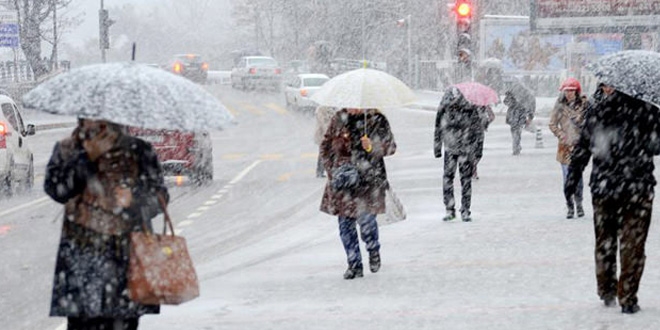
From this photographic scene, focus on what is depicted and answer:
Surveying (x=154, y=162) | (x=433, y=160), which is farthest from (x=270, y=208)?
(x=154, y=162)

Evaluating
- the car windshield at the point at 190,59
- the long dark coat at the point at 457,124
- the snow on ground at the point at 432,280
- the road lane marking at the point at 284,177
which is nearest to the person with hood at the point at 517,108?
the road lane marking at the point at 284,177

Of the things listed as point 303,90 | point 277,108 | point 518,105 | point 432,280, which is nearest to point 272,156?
point 518,105

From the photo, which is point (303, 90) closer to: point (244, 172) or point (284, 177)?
point (244, 172)

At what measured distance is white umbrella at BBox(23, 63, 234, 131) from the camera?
5.76 metres

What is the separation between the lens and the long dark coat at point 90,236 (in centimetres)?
588

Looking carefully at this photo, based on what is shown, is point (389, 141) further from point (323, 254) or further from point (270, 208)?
point (270, 208)

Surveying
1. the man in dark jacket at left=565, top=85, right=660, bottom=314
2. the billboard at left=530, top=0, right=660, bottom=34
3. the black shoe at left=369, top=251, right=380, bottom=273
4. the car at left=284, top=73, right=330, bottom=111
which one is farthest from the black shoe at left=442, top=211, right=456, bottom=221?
the car at left=284, top=73, right=330, bottom=111

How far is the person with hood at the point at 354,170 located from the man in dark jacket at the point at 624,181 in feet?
7.79

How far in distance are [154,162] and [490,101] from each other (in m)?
9.02

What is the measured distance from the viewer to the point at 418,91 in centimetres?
5947

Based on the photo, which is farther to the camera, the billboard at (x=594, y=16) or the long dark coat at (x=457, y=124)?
the billboard at (x=594, y=16)

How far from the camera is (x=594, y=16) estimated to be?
34500 mm

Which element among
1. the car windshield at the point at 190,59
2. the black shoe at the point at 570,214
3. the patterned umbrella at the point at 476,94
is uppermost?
the car windshield at the point at 190,59

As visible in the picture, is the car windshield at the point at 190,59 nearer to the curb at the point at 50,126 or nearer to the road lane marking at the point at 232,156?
the curb at the point at 50,126
